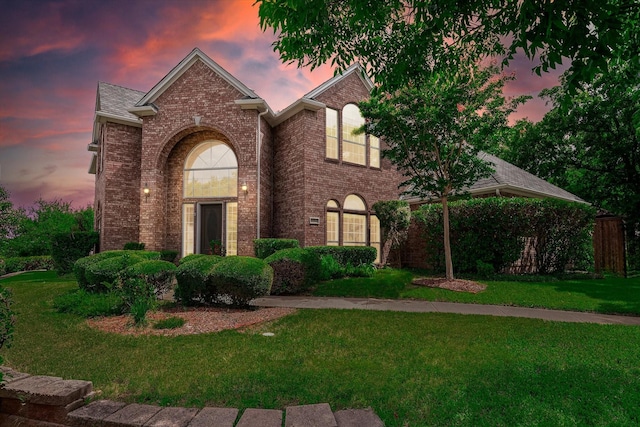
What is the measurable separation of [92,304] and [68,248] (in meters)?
9.14

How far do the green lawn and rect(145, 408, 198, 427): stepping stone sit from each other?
Result: 0.24 metres

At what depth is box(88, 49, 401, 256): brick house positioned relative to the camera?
44.9ft

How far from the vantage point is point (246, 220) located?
44.1ft

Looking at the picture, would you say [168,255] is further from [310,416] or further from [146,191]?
[310,416]

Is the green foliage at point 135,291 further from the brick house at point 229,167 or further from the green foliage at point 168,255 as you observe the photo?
the green foliage at point 168,255

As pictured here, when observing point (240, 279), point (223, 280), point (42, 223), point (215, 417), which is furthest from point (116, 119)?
point (42, 223)

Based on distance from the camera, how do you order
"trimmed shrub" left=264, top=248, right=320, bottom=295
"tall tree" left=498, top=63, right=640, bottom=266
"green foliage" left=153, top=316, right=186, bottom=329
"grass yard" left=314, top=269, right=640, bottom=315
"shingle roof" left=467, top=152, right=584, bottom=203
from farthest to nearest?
"tall tree" left=498, top=63, right=640, bottom=266 → "shingle roof" left=467, top=152, right=584, bottom=203 → "trimmed shrub" left=264, top=248, right=320, bottom=295 → "grass yard" left=314, top=269, right=640, bottom=315 → "green foliage" left=153, top=316, right=186, bottom=329

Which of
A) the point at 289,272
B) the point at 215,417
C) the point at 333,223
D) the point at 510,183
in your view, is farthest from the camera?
the point at 510,183

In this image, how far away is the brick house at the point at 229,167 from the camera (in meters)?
13.7

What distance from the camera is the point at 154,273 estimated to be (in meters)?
7.01

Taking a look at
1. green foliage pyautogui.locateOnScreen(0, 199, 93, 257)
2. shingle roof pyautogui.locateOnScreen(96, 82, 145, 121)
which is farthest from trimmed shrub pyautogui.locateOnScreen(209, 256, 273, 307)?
green foliage pyautogui.locateOnScreen(0, 199, 93, 257)

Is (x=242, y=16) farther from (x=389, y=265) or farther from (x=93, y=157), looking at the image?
(x=93, y=157)

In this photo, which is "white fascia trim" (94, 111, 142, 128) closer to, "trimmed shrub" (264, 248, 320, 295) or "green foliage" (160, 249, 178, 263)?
"green foliage" (160, 249, 178, 263)

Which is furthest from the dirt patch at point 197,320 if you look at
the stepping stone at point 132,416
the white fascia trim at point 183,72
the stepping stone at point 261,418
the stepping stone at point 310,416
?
the white fascia trim at point 183,72
